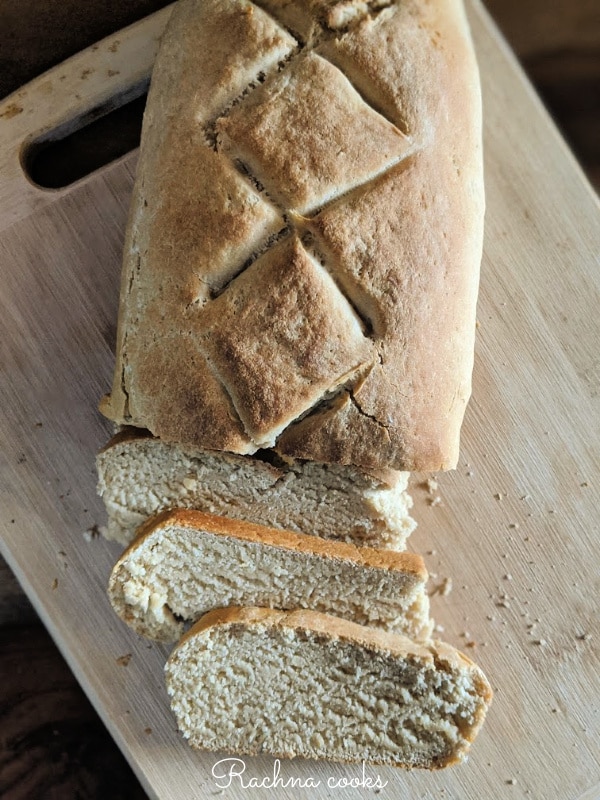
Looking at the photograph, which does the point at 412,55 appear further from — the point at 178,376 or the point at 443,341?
the point at 178,376

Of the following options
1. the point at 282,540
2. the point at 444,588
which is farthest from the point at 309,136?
the point at 444,588

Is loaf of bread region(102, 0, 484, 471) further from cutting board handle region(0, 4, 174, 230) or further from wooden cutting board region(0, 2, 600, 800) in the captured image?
wooden cutting board region(0, 2, 600, 800)

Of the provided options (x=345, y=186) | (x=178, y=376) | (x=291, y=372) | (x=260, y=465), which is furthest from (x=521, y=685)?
(x=345, y=186)

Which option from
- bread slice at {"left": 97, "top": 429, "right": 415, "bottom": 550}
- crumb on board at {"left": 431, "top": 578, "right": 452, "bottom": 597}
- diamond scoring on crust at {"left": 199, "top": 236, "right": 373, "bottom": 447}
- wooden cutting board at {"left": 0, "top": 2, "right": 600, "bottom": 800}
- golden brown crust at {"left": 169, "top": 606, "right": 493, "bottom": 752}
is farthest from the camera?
crumb on board at {"left": 431, "top": 578, "right": 452, "bottom": 597}

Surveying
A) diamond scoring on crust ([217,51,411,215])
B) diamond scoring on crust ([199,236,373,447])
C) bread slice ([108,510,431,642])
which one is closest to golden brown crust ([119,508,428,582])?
bread slice ([108,510,431,642])

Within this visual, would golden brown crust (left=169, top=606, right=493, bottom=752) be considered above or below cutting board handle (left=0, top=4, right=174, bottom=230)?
below

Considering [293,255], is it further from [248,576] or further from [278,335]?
[248,576]
